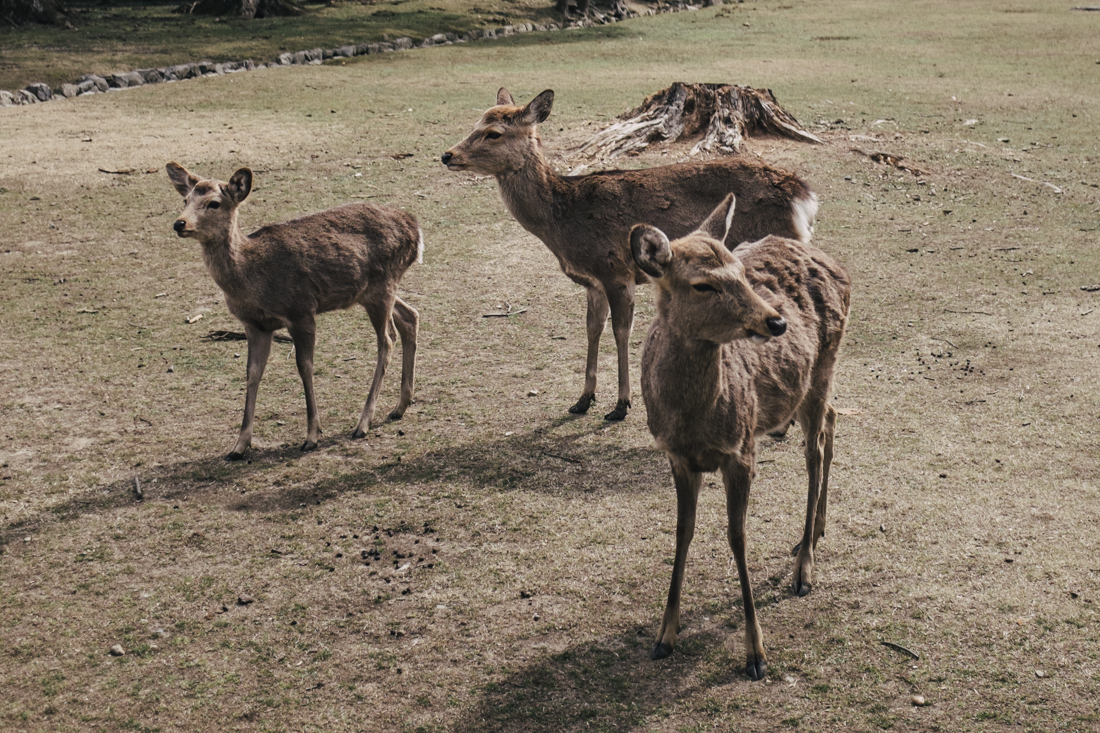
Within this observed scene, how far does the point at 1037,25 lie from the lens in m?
24.3

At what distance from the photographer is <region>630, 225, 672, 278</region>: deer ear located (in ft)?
12.9

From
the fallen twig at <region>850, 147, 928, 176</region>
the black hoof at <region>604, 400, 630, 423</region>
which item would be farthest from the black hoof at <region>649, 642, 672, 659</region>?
the fallen twig at <region>850, 147, 928, 176</region>

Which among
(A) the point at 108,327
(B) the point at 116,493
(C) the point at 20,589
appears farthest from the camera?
(A) the point at 108,327

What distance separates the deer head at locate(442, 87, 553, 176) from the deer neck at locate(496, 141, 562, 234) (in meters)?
0.05

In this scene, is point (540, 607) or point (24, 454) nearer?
point (540, 607)

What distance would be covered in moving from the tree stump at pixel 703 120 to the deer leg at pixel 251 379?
274 inches

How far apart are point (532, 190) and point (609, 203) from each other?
606 millimetres

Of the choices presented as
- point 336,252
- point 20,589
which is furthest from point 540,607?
point 336,252

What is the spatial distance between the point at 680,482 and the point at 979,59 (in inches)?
752

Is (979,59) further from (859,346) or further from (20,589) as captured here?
(20,589)

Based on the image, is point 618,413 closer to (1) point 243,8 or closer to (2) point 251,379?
(2) point 251,379

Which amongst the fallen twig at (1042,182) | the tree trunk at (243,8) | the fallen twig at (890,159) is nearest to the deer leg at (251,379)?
the fallen twig at (890,159)

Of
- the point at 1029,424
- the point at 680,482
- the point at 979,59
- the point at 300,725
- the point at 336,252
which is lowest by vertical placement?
the point at 300,725

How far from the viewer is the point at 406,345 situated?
723 centimetres
